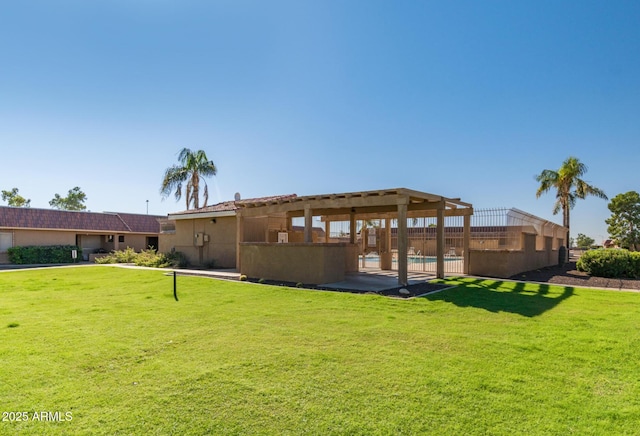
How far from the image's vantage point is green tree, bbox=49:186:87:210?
75250mm

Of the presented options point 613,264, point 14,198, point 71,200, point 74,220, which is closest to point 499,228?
point 613,264

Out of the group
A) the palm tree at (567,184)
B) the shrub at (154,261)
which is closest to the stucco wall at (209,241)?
the shrub at (154,261)

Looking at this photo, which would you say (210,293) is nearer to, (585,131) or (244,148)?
(244,148)

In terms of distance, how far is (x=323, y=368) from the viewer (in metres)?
4.72

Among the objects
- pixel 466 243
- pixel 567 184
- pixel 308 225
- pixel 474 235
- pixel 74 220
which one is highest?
pixel 567 184

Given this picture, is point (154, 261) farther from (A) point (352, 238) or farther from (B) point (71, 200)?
(B) point (71, 200)

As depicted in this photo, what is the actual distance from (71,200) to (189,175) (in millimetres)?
57660

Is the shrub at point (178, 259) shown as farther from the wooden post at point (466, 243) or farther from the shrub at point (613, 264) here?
the shrub at point (613, 264)

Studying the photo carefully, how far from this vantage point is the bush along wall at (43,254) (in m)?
26.6

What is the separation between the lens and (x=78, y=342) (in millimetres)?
5844

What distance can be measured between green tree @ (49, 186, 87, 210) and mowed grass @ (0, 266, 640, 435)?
7938 cm

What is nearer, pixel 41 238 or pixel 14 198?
pixel 41 238

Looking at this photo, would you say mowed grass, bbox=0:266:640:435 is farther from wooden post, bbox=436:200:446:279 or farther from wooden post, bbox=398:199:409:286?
wooden post, bbox=436:200:446:279

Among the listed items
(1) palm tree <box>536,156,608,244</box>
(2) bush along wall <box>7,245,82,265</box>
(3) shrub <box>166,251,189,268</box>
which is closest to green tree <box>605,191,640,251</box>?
(1) palm tree <box>536,156,608,244</box>
